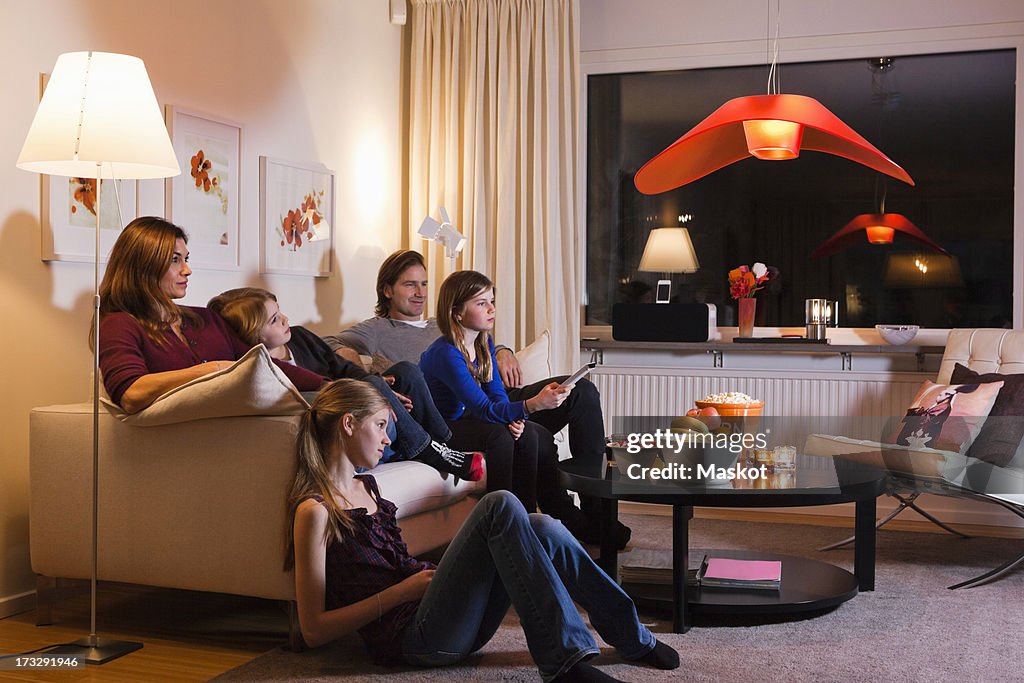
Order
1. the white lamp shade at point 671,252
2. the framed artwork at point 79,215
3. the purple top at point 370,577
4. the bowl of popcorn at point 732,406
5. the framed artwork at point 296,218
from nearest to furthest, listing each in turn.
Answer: the purple top at point 370,577, the framed artwork at point 79,215, the bowl of popcorn at point 732,406, the framed artwork at point 296,218, the white lamp shade at point 671,252

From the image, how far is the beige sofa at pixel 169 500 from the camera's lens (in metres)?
2.86

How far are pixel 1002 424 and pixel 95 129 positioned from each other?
314 centimetres

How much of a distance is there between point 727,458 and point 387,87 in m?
3.07

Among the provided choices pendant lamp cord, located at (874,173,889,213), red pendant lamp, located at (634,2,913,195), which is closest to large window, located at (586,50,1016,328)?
pendant lamp cord, located at (874,173,889,213)

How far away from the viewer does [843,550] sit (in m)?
4.26

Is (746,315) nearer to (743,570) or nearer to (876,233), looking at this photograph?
(876,233)

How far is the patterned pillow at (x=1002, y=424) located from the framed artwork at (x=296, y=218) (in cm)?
269

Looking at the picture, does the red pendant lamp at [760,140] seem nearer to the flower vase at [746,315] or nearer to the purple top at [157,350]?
the purple top at [157,350]

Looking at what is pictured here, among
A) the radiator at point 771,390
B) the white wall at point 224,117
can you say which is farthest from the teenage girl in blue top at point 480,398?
the radiator at point 771,390

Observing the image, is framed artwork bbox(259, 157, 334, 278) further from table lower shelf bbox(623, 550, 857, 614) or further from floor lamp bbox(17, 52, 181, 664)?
table lower shelf bbox(623, 550, 857, 614)

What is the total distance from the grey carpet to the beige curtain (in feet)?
7.19

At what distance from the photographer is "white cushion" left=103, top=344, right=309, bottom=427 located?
109 inches

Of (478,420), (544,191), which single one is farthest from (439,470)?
(544,191)

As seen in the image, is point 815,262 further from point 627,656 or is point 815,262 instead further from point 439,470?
point 627,656
